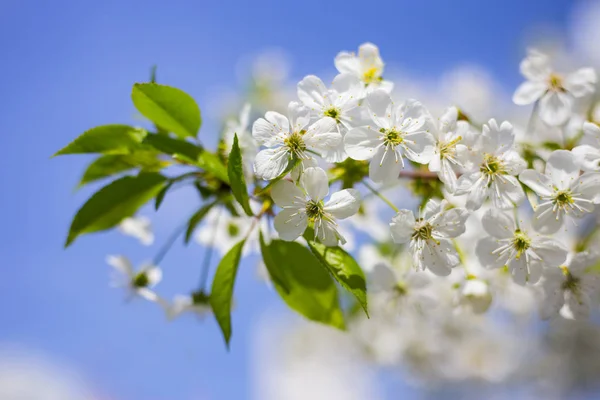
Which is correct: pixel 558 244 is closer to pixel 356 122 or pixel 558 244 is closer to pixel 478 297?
pixel 478 297

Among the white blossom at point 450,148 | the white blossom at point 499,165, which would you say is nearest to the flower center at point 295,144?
the white blossom at point 450,148

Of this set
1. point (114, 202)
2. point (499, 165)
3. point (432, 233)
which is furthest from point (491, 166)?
point (114, 202)

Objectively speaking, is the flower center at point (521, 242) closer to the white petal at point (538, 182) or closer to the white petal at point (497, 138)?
the white petal at point (538, 182)

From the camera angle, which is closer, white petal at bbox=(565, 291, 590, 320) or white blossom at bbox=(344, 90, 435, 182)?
white blossom at bbox=(344, 90, 435, 182)

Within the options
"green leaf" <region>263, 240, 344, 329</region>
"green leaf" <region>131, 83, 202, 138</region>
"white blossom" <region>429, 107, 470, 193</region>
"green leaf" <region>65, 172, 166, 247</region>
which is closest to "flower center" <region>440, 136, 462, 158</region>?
"white blossom" <region>429, 107, 470, 193</region>

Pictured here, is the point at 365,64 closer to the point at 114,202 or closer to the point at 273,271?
the point at 273,271

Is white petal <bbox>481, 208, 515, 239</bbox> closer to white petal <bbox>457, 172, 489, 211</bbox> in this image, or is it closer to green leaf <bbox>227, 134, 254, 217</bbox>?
white petal <bbox>457, 172, 489, 211</bbox>

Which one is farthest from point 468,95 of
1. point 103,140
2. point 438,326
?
point 103,140
